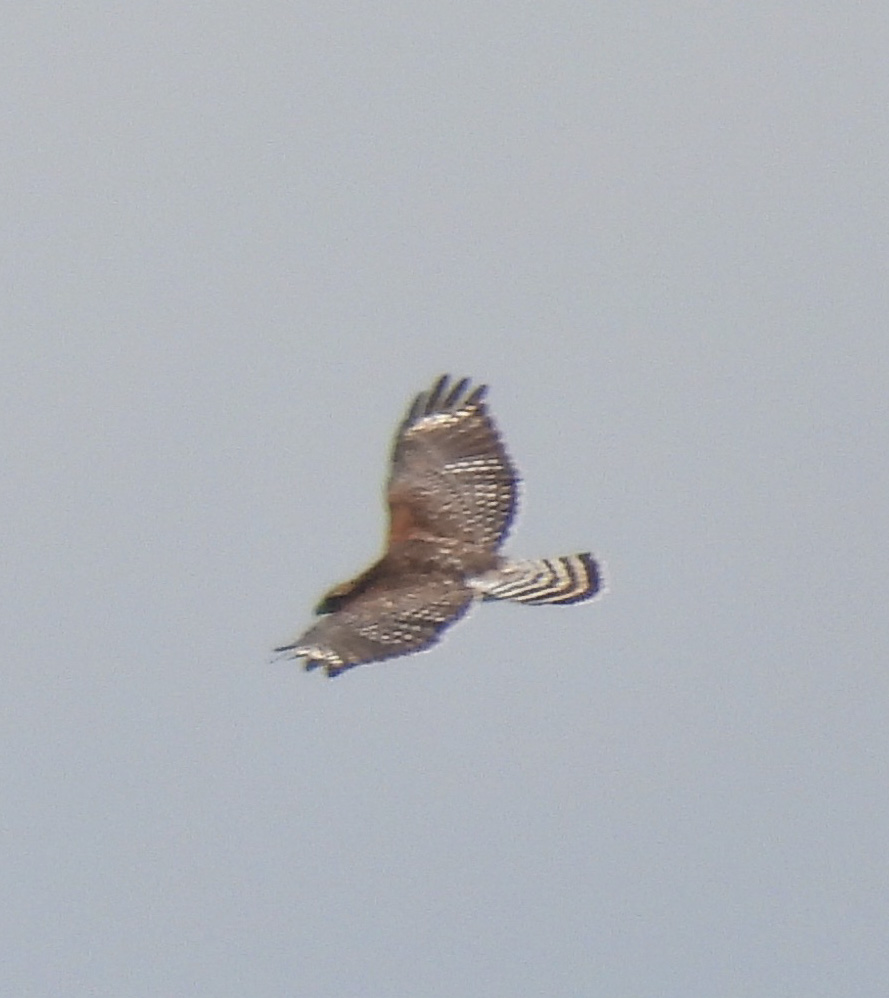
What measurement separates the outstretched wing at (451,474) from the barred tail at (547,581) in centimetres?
46

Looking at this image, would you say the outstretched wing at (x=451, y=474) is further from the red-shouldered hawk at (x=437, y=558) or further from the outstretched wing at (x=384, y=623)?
the outstretched wing at (x=384, y=623)

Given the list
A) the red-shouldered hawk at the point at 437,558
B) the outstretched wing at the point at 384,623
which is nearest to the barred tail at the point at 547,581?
the red-shouldered hawk at the point at 437,558

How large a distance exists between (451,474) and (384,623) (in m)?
3.03

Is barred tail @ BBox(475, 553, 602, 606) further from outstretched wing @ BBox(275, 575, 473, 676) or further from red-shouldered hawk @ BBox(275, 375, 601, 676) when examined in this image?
outstretched wing @ BBox(275, 575, 473, 676)

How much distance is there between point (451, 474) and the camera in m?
26.1

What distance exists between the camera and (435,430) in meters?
26.3

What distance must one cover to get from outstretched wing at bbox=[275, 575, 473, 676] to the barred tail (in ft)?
1.38

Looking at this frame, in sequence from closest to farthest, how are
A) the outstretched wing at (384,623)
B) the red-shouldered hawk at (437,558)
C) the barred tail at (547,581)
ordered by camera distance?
the outstretched wing at (384,623) < the red-shouldered hawk at (437,558) < the barred tail at (547,581)

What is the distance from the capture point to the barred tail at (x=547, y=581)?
82.1ft

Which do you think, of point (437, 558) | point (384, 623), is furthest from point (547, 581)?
point (384, 623)

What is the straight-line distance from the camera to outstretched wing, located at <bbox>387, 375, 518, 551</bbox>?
25750 millimetres

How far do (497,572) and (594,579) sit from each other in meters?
0.82

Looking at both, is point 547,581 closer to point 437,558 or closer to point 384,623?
point 437,558

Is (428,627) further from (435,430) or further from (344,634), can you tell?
(435,430)
